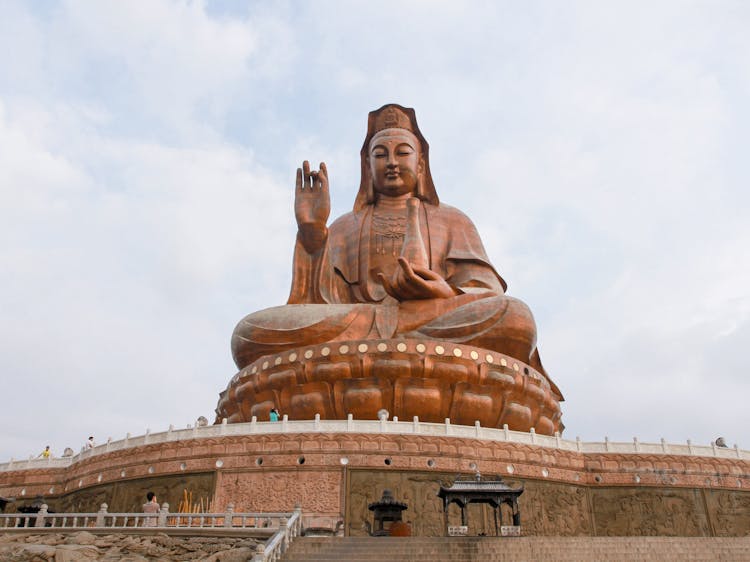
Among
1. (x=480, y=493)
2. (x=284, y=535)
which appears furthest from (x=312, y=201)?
(x=284, y=535)

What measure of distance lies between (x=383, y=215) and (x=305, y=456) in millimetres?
8754

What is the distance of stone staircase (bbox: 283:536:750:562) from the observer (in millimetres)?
8328

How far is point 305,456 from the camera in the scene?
12.9 metres

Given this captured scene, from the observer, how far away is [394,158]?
66.4ft

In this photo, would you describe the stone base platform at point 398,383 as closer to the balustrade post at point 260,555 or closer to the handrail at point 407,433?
the handrail at point 407,433

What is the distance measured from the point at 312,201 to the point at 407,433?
7.03 metres

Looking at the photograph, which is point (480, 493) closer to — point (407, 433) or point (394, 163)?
point (407, 433)

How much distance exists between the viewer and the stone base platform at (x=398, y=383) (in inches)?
599

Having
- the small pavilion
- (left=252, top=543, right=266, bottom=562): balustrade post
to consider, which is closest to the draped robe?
the small pavilion

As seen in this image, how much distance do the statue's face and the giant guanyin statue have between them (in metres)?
0.28

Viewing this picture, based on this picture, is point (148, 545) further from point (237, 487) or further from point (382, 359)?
point (382, 359)

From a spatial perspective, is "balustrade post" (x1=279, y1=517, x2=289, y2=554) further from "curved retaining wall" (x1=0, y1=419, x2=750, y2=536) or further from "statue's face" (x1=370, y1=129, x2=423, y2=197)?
"statue's face" (x1=370, y1=129, x2=423, y2=197)

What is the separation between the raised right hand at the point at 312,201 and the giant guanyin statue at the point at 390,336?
0.02 meters

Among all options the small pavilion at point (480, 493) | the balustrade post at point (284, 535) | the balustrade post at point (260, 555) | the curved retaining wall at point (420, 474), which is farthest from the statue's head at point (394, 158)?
the balustrade post at point (260, 555)
